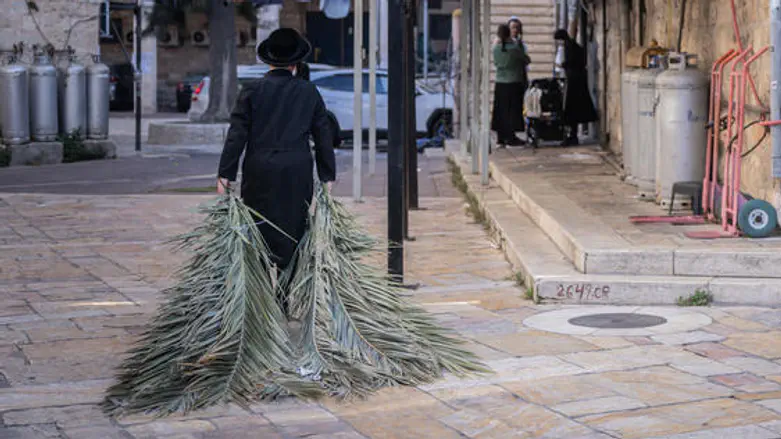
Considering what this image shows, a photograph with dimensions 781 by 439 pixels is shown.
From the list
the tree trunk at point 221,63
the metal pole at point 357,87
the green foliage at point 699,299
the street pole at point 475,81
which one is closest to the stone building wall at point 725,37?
the green foliage at point 699,299

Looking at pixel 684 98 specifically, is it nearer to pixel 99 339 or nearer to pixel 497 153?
pixel 99 339

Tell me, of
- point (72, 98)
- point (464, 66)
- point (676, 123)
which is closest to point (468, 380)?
point (676, 123)

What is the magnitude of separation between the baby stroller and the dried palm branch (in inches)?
414

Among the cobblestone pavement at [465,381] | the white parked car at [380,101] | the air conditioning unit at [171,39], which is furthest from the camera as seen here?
the air conditioning unit at [171,39]

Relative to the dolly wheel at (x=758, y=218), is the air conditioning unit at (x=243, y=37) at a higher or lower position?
higher

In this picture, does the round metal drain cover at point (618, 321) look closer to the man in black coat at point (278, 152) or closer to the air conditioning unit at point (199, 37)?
the man in black coat at point (278, 152)

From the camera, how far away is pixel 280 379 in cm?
605

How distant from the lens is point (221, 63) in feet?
80.1

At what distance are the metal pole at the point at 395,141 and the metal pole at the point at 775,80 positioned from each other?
7.75ft

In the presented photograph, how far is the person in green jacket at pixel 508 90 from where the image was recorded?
17484 mm

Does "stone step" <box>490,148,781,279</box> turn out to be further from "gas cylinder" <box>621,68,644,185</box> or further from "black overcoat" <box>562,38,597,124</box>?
"black overcoat" <box>562,38,597,124</box>

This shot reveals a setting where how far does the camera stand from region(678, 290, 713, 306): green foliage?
801 centimetres

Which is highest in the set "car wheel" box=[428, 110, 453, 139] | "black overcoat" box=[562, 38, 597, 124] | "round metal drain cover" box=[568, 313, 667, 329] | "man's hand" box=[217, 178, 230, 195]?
"black overcoat" box=[562, 38, 597, 124]

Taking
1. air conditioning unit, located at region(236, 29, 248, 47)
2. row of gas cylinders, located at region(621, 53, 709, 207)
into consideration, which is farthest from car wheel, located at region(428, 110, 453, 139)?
air conditioning unit, located at region(236, 29, 248, 47)
